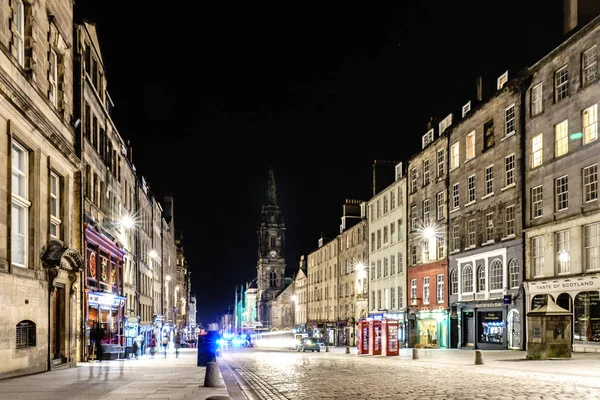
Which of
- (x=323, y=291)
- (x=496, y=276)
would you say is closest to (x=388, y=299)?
A: (x=496, y=276)

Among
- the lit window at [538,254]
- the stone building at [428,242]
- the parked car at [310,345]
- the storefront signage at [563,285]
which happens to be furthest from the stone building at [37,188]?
the parked car at [310,345]

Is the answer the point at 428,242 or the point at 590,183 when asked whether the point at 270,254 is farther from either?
the point at 590,183

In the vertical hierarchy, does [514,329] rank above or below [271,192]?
below

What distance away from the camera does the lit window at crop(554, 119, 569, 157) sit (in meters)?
34.0

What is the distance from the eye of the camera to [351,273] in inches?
2977

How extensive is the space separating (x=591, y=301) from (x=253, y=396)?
20.5 m

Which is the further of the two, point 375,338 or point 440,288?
point 440,288

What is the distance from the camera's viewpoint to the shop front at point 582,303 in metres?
31.2

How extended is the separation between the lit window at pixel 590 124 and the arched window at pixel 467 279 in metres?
15.0

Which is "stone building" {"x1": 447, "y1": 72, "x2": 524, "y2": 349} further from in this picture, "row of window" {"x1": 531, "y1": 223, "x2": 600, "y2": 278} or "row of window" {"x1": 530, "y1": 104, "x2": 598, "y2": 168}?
"row of window" {"x1": 530, "y1": 104, "x2": 598, "y2": 168}

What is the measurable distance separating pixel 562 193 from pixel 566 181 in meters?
0.72

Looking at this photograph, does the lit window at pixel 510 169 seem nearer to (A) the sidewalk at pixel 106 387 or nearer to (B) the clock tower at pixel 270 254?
(A) the sidewalk at pixel 106 387

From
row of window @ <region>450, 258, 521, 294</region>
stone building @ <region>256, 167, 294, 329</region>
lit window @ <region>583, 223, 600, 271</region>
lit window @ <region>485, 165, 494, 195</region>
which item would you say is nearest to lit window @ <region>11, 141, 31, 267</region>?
lit window @ <region>583, 223, 600, 271</region>

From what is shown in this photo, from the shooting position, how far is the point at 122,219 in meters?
45.8
